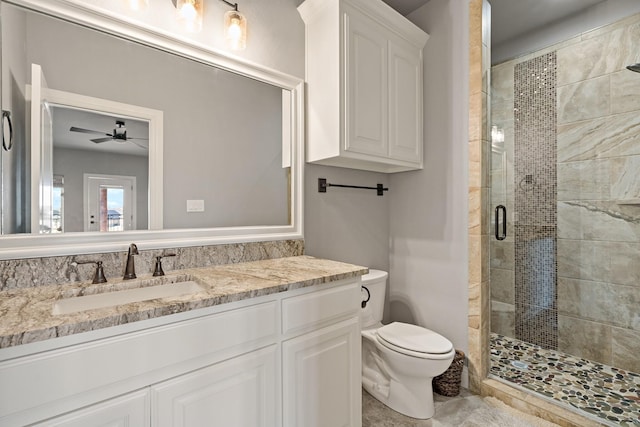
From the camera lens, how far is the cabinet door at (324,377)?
1.22 metres

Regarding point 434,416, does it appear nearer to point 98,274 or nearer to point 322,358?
point 322,358

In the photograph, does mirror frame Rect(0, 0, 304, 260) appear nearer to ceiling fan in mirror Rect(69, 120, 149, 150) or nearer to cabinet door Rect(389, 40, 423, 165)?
ceiling fan in mirror Rect(69, 120, 149, 150)

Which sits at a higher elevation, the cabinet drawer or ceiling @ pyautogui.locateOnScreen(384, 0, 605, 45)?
ceiling @ pyautogui.locateOnScreen(384, 0, 605, 45)

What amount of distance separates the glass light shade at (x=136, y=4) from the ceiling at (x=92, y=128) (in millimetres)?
471

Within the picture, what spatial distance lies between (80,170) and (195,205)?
18.8 inches

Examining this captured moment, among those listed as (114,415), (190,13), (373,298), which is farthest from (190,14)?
(373,298)

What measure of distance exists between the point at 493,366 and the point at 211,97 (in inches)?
95.4

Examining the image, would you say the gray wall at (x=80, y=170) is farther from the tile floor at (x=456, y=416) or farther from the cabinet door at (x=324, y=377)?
the tile floor at (x=456, y=416)

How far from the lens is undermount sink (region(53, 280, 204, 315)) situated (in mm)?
1072

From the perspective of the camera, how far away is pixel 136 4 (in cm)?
133

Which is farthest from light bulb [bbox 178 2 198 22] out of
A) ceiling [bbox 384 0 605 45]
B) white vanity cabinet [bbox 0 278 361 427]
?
ceiling [bbox 384 0 605 45]

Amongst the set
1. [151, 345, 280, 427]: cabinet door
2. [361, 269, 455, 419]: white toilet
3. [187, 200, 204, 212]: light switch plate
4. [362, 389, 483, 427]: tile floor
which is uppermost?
[187, 200, 204, 212]: light switch plate

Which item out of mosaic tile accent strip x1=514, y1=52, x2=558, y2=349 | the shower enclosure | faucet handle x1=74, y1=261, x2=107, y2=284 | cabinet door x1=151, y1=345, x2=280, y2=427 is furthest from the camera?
mosaic tile accent strip x1=514, y1=52, x2=558, y2=349

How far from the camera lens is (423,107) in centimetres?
228
